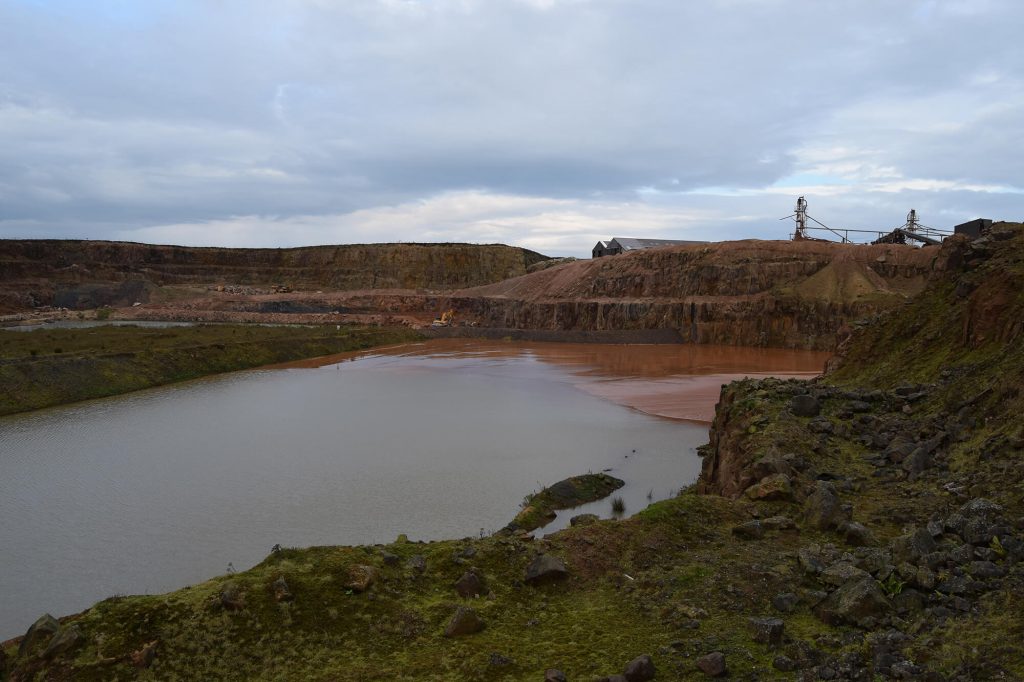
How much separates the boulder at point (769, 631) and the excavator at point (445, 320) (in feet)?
218

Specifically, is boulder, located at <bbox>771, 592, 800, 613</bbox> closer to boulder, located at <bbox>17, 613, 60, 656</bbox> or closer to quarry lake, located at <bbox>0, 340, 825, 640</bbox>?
quarry lake, located at <bbox>0, 340, 825, 640</bbox>

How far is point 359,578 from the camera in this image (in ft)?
27.4

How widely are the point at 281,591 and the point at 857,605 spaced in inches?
243

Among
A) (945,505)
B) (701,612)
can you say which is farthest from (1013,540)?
(701,612)

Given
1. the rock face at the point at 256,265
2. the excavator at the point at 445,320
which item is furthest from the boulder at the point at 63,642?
the rock face at the point at 256,265

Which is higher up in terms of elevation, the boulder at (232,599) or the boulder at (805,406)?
the boulder at (805,406)

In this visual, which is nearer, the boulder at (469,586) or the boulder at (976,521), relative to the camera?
the boulder at (976,521)

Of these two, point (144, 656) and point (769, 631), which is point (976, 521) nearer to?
point (769, 631)

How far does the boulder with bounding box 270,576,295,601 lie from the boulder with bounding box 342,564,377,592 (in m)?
0.63

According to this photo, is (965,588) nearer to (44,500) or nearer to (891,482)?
(891,482)

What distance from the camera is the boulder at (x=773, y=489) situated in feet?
35.3

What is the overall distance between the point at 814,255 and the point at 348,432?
50.3 metres

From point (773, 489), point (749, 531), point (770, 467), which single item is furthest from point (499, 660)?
point (770, 467)

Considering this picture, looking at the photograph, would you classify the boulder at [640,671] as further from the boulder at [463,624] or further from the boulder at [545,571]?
the boulder at [545,571]
